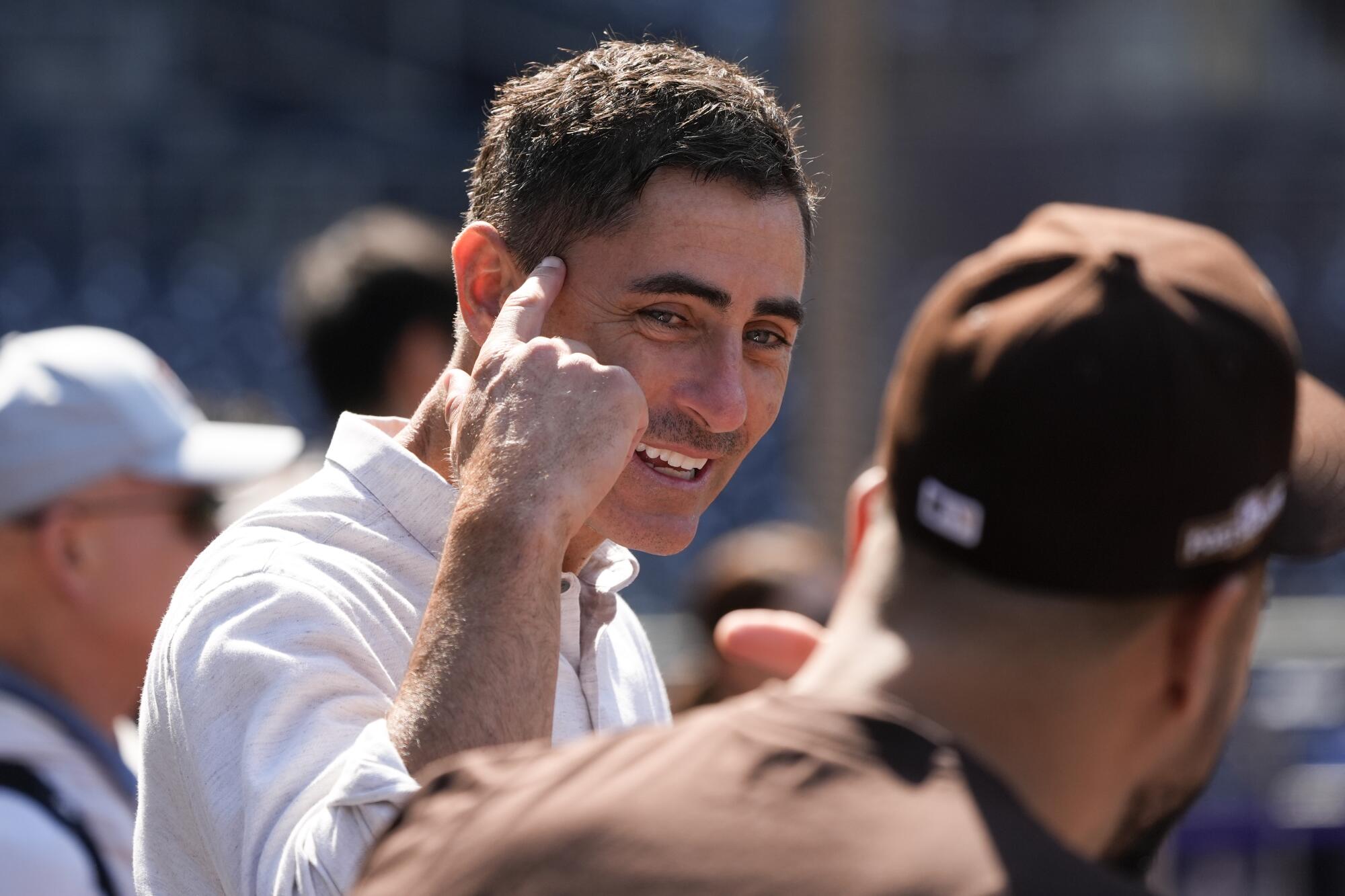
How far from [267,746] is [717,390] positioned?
808 millimetres

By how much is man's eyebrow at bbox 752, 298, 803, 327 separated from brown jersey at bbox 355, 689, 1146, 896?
1031mm

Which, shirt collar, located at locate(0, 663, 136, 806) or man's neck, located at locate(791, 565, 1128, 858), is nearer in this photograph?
man's neck, located at locate(791, 565, 1128, 858)

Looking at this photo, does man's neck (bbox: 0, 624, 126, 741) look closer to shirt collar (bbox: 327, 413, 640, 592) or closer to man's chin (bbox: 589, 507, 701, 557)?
shirt collar (bbox: 327, 413, 640, 592)

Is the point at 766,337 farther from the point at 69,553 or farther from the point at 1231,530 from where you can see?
the point at 69,553

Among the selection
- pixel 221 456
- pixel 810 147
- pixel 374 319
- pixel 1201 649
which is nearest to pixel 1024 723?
pixel 1201 649

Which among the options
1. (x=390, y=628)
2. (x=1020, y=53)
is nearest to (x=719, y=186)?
(x=390, y=628)

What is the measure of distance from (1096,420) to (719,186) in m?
1.07

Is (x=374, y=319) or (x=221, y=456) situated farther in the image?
(x=374, y=319)

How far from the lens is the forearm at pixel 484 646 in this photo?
160cm

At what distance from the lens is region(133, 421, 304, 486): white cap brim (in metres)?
3.11

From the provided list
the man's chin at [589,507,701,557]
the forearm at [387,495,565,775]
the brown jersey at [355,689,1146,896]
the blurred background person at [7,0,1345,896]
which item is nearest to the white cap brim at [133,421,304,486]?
the man's chin at [589,507,701,557]

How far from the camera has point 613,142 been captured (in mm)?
2191

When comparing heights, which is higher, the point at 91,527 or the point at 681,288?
the point at 681,288

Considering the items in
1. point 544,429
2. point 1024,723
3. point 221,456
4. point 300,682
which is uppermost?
point 544,429
